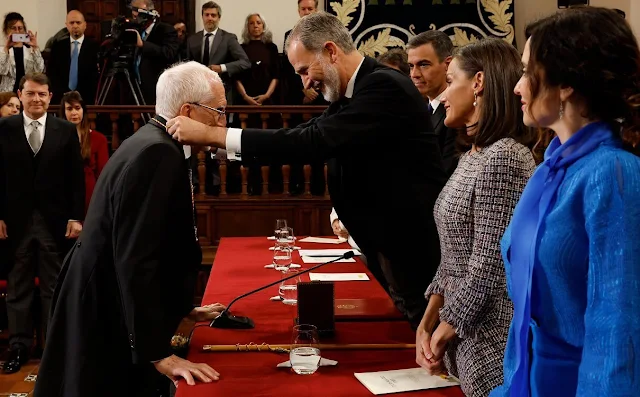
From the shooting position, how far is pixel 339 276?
335cm

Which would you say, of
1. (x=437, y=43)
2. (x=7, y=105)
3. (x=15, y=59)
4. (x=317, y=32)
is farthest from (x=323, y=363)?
(x=15, y=59)

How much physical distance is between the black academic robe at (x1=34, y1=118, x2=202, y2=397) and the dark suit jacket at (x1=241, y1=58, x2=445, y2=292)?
552 millimetres

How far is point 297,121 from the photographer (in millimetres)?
7184

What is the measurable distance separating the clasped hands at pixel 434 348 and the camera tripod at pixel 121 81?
216 inches

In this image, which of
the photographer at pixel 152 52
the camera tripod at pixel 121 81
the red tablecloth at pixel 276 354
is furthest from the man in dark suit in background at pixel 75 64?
the red tablecloth at pixel 276 354

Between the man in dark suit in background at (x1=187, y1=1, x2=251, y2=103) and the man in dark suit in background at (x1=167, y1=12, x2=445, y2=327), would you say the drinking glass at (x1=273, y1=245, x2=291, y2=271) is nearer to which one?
the man in dark suit in background at (x1=167, y1=12, x2=445, y2=327)

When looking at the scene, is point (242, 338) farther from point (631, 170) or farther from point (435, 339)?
point (631, 170)

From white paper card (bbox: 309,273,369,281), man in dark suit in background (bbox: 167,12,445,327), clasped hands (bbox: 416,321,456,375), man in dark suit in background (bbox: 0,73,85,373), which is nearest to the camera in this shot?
clasped hands (bbox: 416,321,456,375)

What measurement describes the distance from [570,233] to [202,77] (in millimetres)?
1486

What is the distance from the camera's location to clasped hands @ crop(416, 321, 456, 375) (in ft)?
6.43

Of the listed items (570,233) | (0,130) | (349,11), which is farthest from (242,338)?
(349,11)

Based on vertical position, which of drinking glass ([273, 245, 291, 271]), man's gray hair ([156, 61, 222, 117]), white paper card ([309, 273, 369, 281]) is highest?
man's gray hair ([156, 61, 222, 117])

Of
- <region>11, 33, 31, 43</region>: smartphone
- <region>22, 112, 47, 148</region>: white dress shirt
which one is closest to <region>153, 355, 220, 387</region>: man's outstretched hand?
<region>22, 112, 47, 148</region>: white dress shirt

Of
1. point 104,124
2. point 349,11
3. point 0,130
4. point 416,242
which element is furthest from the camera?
point 349,11
